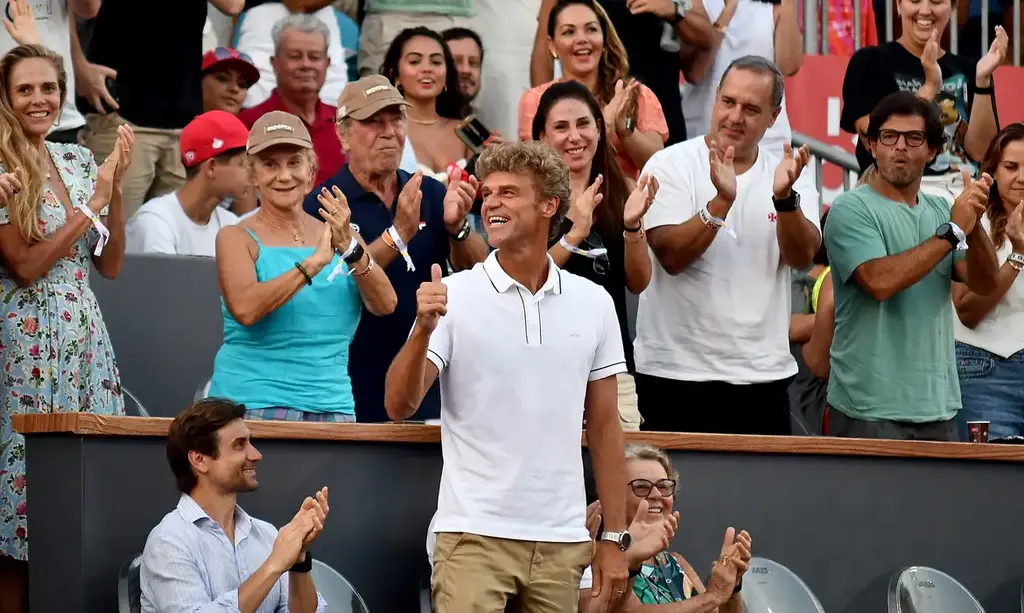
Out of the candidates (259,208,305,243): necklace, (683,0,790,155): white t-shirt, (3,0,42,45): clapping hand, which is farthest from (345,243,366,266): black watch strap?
(683,0,790,155): white t-shirt

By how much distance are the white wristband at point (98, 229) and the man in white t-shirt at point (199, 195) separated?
4.31ft

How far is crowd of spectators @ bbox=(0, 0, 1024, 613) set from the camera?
541cm

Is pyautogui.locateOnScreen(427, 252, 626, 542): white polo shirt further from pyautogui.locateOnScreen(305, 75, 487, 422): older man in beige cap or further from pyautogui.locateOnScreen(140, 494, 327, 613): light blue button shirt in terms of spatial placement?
pyautogui.locateOnScreen(305, 75, 487, 422): older man in beige cap

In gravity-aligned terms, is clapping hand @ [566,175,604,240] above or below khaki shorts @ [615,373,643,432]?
above

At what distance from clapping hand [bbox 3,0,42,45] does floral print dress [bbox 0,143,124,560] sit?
1.22 meters

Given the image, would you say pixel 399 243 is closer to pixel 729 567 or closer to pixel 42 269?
pixel 42 269

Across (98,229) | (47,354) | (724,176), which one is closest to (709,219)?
(724,176)

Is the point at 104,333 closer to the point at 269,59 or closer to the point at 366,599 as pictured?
the point at 366,599

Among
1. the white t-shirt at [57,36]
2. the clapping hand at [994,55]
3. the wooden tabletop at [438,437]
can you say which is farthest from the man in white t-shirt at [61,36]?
the clapping hand at [994,55]

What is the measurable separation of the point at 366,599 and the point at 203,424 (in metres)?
0.93

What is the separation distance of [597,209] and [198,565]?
7.28ft

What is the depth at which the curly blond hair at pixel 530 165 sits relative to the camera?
4.78m

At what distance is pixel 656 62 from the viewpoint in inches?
322

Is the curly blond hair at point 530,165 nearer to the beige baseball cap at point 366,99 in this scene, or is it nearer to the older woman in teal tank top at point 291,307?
the older woman in teal tank top at point 291,307
